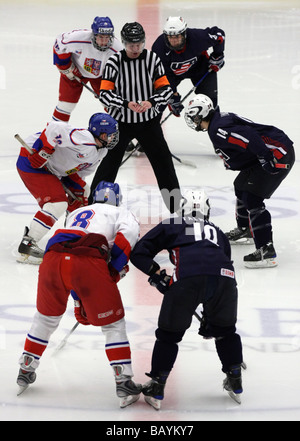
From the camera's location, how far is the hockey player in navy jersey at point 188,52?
746 centimetres

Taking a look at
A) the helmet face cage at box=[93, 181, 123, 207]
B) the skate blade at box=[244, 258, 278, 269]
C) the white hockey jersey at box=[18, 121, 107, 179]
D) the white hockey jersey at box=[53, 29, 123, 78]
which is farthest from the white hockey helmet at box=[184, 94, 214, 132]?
the white hockey jersey at box=[53, 29, 123, 78]

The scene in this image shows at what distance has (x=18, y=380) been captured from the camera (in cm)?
425

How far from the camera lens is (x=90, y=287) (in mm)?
4121

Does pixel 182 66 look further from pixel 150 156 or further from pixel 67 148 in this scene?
pixel 67 148

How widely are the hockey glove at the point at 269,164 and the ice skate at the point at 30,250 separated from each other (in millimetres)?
1413

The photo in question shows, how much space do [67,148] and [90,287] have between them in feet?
6.10

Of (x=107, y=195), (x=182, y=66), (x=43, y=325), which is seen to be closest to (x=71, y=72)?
(x=182, y=66)

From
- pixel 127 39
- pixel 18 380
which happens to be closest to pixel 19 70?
pixel 127 39

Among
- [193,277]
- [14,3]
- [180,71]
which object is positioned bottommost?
[14,3]

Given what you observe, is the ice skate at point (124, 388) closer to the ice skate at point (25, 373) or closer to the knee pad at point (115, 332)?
the knee pad at point (115, 332)

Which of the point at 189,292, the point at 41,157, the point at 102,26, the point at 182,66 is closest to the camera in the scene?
the point at 189,292

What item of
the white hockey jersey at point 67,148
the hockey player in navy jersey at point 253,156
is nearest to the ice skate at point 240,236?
the hockey player in navy jersey at point 253,156

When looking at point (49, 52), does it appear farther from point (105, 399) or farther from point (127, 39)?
point (105, 399)

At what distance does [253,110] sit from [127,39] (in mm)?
3894
